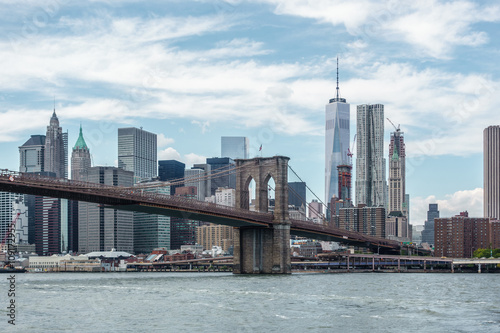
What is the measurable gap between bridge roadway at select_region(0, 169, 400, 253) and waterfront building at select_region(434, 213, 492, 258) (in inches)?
3756

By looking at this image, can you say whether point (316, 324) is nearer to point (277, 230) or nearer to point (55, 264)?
point (277, 230)

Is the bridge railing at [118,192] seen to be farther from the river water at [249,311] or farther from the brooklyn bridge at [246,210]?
the river water at [249,311]

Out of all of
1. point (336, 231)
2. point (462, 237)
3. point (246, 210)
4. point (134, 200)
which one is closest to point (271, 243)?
point (246, 210)

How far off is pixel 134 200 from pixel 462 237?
13251cm

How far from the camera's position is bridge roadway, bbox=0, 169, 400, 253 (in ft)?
204

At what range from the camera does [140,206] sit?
7294cm

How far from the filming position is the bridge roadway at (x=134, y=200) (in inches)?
2452

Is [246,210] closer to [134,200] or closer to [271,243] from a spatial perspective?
[271,243]

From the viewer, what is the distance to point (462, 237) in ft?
608

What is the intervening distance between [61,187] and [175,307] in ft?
86.5

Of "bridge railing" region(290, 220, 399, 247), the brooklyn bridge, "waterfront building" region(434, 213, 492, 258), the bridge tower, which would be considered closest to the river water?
the brooklyn bridge

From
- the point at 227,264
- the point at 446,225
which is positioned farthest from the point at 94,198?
the point at 446,225

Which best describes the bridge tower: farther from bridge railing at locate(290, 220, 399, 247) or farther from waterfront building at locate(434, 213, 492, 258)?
waterfront building at locate(434, 213, 492, 258)

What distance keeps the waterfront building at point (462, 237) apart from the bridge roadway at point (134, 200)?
95403 millimetres
